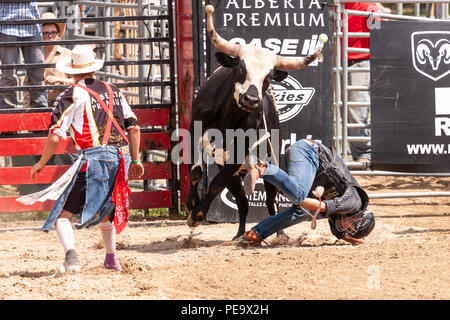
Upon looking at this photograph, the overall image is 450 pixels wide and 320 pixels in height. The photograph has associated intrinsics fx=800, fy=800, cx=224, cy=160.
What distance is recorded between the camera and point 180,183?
870 centimetres

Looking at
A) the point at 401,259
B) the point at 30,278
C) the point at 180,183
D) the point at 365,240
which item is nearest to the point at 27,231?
the point at 180,183

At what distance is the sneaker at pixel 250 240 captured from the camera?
6.96m

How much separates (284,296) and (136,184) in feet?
16.5

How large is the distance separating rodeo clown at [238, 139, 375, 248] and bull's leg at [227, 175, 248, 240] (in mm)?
513

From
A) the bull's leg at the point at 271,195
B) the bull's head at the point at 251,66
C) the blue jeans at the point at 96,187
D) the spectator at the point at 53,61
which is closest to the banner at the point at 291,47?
the bull's leg at the point at 271,195

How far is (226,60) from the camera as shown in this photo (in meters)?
6.86

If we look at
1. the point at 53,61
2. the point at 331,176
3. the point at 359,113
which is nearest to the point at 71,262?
the point at 331,176

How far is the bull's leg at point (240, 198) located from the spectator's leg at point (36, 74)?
103 inches

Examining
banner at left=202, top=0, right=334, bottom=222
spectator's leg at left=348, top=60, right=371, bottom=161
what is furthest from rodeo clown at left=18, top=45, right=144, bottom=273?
spectator's leg at left=348, top=60, right=371, bottom=161

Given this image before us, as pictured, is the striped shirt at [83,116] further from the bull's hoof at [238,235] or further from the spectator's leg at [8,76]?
the spectator's leg at [8,76]

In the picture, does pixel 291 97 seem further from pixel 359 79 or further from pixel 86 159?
pixel 86 159

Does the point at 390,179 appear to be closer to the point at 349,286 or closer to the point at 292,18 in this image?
the point at 292,18

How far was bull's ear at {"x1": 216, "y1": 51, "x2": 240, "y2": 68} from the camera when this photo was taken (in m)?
6.83

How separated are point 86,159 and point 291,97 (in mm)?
3032
